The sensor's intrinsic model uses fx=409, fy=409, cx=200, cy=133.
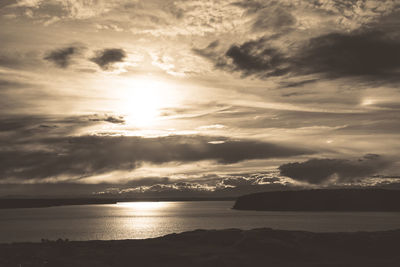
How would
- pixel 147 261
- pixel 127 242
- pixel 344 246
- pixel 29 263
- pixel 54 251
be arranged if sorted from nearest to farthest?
pixel 29 263 → pixel 147 261 → pixel 54 251 → pixel 344 246 → pixel 127 242

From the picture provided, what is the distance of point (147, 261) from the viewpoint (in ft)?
93.0

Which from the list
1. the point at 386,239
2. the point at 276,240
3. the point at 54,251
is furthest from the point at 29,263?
the point at 386,239

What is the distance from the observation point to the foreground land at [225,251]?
27.8m

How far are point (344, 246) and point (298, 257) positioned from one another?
5921 millimetres

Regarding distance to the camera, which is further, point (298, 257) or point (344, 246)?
point (344, 246)

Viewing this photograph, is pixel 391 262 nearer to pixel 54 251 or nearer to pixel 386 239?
pixel 386 239

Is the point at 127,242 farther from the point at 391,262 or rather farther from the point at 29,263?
the point at 391,262

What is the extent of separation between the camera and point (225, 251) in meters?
30.6

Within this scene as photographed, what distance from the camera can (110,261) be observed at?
28219 mm

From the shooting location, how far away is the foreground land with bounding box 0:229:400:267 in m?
27.8

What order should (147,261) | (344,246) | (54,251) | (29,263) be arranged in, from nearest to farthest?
(29,263) → (147,261) → (54,251) → (344,246)

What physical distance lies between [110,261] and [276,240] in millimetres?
12690

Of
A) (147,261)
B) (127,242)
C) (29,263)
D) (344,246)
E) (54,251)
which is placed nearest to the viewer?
(29,263)

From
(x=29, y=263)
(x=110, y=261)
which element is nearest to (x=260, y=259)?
(x=110, y=261)
